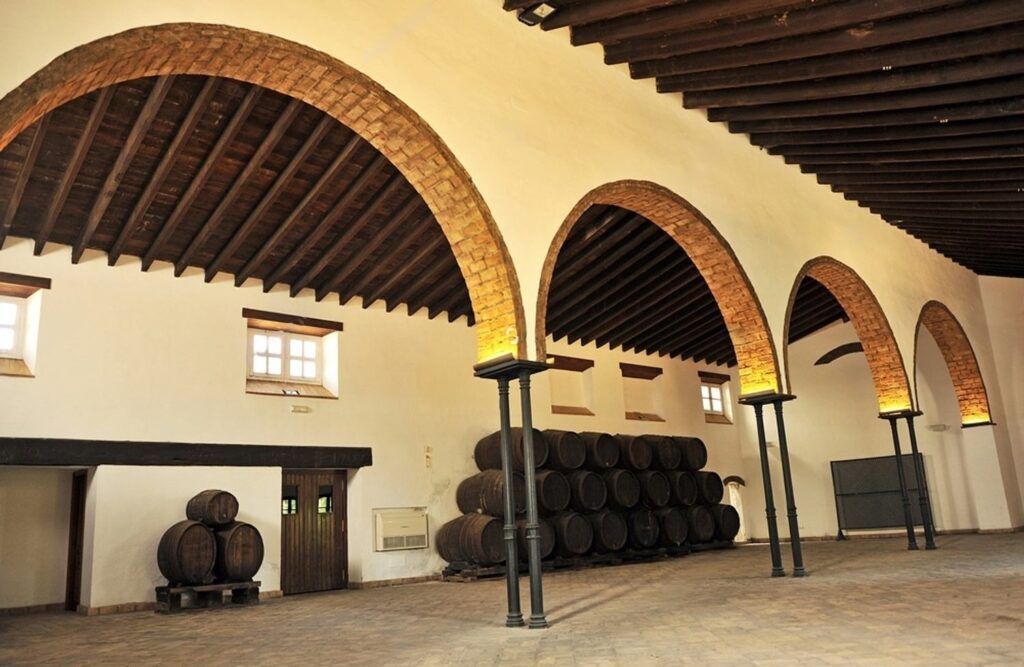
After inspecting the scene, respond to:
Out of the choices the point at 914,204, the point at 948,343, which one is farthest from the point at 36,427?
the point at 948,343

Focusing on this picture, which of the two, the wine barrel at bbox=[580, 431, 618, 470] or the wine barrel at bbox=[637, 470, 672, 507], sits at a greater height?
the wine barrel at bbox=[580, 431, 618, 470]

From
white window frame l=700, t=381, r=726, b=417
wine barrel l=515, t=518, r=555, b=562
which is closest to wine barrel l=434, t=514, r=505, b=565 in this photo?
wine barrel l=515, t=518, r=555, b=562

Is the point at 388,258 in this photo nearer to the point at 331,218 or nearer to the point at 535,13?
the point at 331,218

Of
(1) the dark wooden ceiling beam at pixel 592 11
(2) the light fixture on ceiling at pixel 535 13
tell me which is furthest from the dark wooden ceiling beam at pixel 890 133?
(2) the light fixture on ceiling at pixel 535 13

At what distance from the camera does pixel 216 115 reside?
24.4ft

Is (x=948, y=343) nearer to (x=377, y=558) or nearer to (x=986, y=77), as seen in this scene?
(x=986, y=77)

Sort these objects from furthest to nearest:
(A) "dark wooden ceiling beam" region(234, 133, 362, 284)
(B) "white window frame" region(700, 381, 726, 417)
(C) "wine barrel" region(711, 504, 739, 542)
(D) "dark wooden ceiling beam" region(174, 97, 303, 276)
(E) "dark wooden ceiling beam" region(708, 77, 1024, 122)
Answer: (B) "white window frame" region(700, 381, 726, 417), (C) "wine barrel" region(711, 504, 739, 542), (A) "dark wooden ceiling beam" region(234, 133, 362, 284), (E) "dark wooden ceiling beam" region(708, 77, 1024, 122), (D) "dark wooden ceiling beam" region(174, 97, 303, 276)

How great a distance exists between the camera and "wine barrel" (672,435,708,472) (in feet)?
47.5

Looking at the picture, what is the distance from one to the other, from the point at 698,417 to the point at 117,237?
11.9 meters

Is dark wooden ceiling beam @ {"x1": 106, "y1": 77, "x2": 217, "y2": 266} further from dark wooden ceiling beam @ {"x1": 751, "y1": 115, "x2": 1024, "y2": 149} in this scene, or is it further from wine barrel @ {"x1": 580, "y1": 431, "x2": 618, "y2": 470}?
wine barrel @ {"x1": 580, "y1": 431, "x2": 618, "y2": 470}

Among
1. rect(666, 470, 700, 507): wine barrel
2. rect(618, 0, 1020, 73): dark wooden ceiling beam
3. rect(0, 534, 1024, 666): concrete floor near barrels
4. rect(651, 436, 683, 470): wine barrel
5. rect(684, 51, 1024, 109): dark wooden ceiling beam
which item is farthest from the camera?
rect(666, 470, 700, 507): wine barrel

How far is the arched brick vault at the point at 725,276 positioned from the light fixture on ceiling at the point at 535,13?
203 centimetres

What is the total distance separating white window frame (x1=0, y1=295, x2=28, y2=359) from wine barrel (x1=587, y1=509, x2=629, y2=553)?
7.93 metres

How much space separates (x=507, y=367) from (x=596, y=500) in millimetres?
6219
